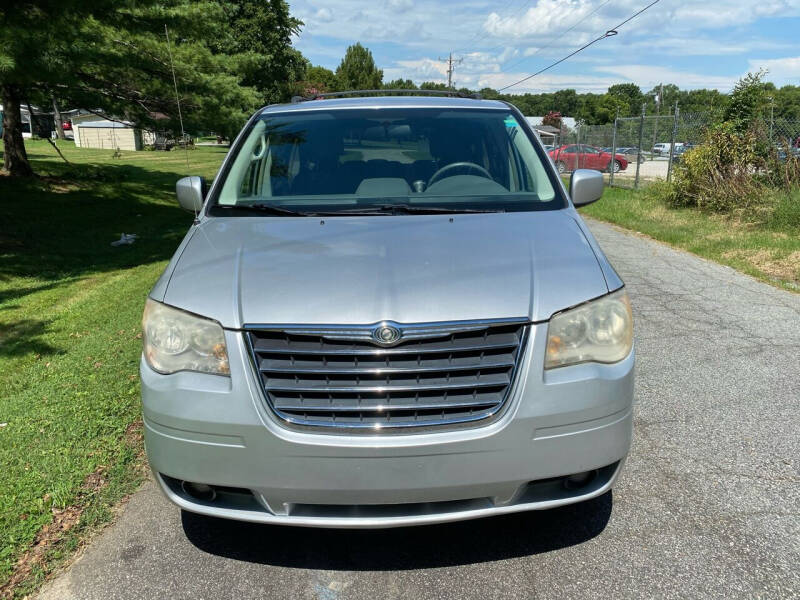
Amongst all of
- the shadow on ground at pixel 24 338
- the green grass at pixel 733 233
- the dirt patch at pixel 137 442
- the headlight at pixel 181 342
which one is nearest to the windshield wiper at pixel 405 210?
the headlight at pixel 181 342

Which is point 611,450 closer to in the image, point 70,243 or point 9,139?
point 70,243

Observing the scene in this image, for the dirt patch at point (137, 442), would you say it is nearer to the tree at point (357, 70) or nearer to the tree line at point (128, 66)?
the tree line at point (128, 66)

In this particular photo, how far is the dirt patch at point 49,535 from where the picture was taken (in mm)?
2525

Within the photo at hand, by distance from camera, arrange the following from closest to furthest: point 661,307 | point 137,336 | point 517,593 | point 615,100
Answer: point 517,593
point 137,336
point 661,307
point 615,100

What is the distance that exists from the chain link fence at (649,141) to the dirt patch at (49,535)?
479 inches

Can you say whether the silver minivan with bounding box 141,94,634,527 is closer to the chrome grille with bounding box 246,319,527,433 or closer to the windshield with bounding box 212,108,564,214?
the chrome grille with bounding box 246,319,527,433

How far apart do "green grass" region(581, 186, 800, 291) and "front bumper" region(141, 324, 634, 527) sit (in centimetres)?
623

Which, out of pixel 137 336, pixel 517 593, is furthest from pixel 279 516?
pixel 137 336

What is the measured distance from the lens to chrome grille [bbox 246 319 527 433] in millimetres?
2223

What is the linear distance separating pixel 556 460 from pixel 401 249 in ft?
3.36

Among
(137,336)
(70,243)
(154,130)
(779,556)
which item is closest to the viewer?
(779,556)

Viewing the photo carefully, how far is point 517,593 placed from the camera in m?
2.41

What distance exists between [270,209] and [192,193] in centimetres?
62

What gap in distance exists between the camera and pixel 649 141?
19672mm
